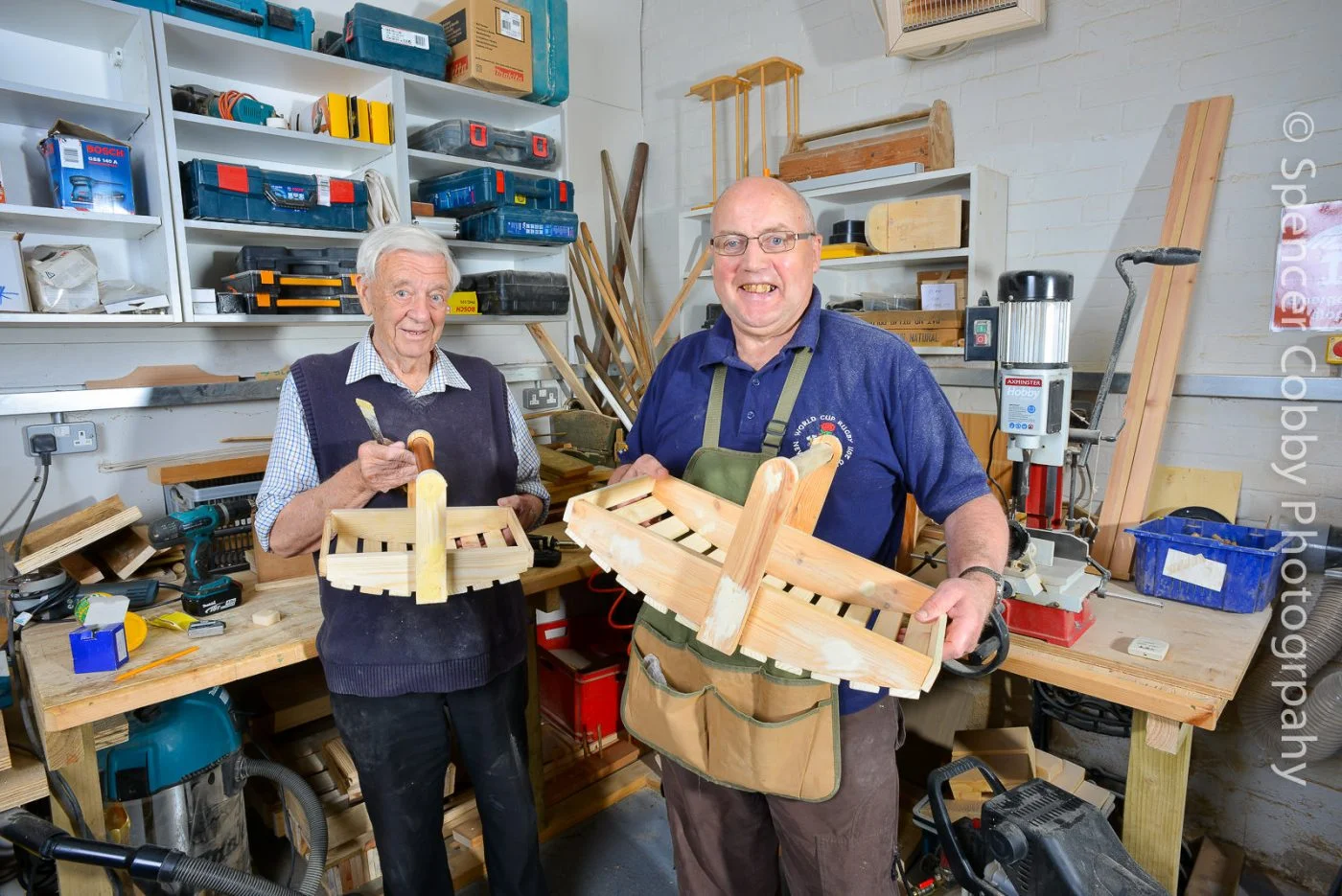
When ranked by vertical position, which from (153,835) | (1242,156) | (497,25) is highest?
(497,25)

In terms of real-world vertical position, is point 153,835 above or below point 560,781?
above

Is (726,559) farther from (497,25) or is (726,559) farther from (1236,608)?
(497,25)

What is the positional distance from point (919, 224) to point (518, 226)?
1576mm

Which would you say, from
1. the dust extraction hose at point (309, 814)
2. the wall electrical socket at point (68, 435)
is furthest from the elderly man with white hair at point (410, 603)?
the wall electrical socket at point (68, 435)

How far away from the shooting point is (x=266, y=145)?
2758 mm

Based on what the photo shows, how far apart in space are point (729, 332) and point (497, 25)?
229cm

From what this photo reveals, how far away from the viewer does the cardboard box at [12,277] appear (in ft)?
7.07

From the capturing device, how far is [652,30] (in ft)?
13.3

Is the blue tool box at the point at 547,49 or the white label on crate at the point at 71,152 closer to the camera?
the white label on crate at the point at 71,152

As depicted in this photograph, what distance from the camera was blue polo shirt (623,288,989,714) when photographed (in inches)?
52.1

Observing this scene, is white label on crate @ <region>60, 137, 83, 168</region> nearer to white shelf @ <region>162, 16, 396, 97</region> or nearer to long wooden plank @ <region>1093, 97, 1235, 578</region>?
white shelf @ <region>162, 16, 396, 97</region>

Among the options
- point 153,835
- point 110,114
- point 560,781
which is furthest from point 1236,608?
point 110,114

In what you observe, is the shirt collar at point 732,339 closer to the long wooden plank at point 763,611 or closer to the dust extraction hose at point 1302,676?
the long wooden plank at point 763,611

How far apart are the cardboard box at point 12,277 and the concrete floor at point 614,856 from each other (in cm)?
213
